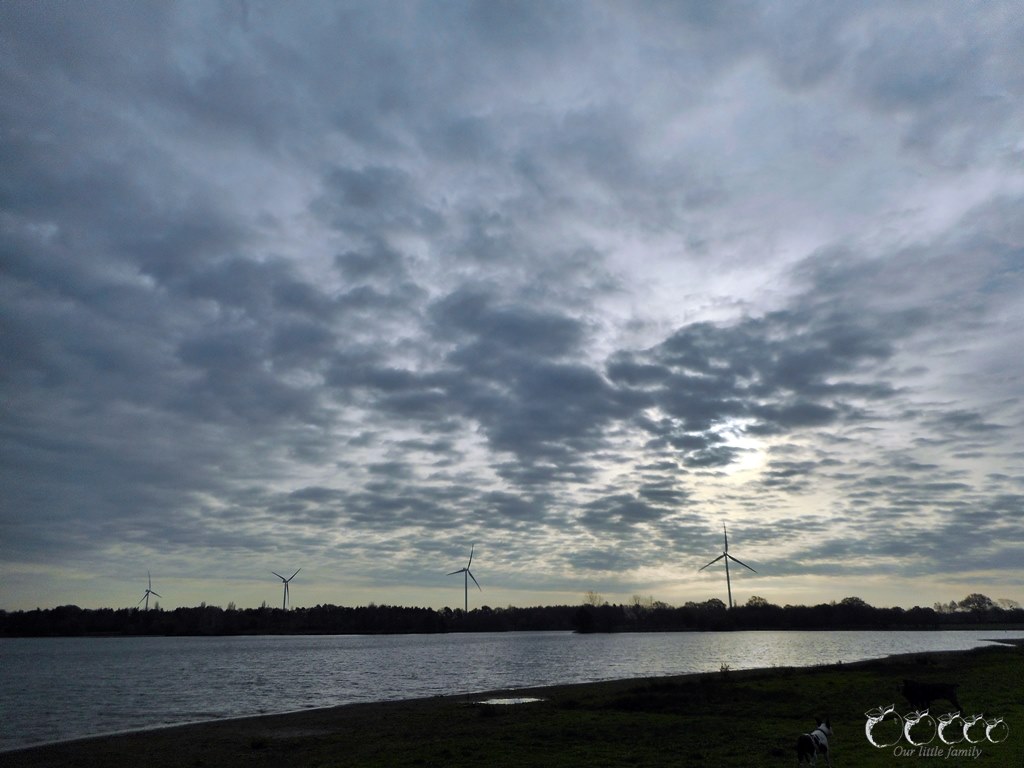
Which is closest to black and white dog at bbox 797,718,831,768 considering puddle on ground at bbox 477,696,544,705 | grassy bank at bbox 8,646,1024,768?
grassy bank at bbox 8,646,1024,768

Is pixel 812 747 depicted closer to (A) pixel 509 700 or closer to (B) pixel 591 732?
(B) pixel 591 732

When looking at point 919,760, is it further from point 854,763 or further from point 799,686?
point 799,686

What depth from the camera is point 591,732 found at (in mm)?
32094

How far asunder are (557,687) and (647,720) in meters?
30.9

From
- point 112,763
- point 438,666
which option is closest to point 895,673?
point 112,763

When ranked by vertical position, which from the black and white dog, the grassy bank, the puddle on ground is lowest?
the puddle on ground

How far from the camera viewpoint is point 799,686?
155ft

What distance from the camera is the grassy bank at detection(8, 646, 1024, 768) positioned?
24906 millimetres

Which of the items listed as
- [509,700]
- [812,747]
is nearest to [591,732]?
[812,747]

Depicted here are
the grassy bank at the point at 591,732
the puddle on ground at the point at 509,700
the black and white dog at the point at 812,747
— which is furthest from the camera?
the puddle on ground at the point at 509,700

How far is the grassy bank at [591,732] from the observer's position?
24.9m

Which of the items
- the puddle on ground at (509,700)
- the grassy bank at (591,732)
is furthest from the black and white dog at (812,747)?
the puddle on ground at (509,700)

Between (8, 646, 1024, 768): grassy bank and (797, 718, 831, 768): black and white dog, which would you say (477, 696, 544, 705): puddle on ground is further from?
(797, 718, 831, 768): black and white dog

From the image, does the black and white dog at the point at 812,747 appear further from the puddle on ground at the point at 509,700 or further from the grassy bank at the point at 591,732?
the puddle on ground at the point at 509,700
